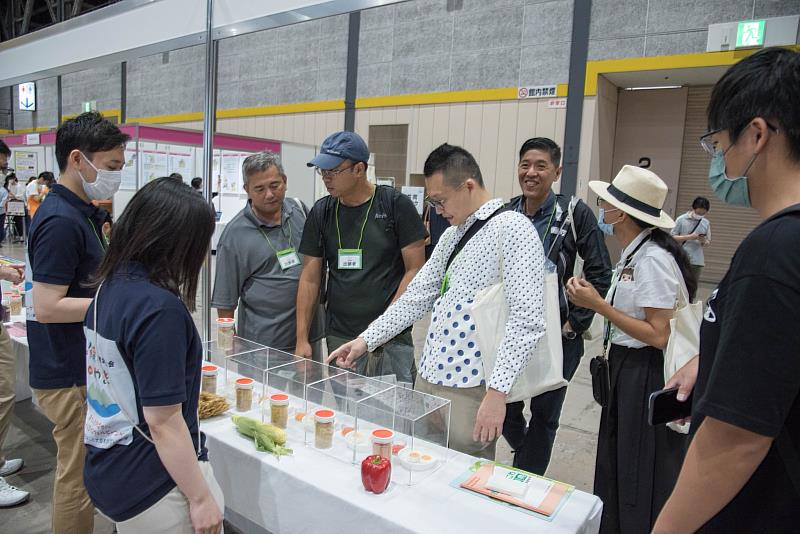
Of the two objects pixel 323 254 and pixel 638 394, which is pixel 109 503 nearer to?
pixel 323 254

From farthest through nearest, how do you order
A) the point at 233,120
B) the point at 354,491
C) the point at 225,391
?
the point at 233,120 → the point at 225,391 → the point at 354,491

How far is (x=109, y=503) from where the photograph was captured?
110 centimetres

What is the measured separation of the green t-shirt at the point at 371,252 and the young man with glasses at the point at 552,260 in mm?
562

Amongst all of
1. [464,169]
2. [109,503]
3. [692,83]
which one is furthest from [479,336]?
[692,83]

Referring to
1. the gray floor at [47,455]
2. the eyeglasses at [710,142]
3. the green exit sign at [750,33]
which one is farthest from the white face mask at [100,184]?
the green exit sign at [750,33]

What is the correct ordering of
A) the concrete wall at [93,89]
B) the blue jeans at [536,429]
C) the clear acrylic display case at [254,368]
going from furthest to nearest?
the concrete wall at [93,89] < the blue jeans at [536,429] < the clear acrylic display case at [254,368]

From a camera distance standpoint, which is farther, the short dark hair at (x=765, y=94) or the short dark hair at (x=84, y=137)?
the short dark hair at (x=84, y=137)

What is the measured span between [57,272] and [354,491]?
3.60 feet

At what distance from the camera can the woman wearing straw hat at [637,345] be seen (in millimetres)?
1667

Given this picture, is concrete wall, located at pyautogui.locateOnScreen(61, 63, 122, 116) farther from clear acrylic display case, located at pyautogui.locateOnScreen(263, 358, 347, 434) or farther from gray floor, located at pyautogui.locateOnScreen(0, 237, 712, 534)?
clear acrylic display case, located at pyautogui.locateOnScreen(263, 358, 347, 434)

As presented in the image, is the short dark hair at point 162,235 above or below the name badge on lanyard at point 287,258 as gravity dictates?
above

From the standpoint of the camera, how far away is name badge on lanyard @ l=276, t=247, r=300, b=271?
91.4 inches

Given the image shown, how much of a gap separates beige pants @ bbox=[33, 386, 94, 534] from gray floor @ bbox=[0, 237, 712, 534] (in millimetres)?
508

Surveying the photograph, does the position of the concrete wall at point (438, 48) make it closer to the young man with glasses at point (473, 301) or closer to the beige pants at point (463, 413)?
the young man with glasses at point (473, 301)
